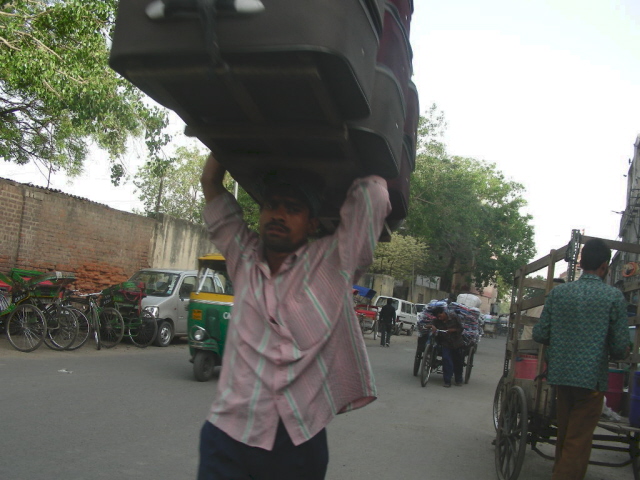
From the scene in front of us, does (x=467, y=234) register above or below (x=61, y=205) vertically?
above

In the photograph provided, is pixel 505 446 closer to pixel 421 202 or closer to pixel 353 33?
pixel 353 33

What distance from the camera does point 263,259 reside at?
88.7 inches

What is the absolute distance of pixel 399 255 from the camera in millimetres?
37625

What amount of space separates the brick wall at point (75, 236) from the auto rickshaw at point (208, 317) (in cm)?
617

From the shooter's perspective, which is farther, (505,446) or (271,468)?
(505,446)

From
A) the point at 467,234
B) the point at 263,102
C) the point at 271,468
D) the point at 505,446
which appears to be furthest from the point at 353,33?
the point at 467,234

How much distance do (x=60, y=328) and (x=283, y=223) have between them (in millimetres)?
10280

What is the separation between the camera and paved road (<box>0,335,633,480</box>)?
5.04m

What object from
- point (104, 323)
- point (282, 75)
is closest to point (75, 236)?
point (104, 323)

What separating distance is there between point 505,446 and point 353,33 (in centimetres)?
461

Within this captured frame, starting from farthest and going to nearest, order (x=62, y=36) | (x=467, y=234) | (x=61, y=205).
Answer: (x=467, y=234) < (x=61, y=205) < (x=62, y=36)

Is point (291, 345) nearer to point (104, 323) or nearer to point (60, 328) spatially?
point (60, 328)

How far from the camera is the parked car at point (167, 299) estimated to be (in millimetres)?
13586

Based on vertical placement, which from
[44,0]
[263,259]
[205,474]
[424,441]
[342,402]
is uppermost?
[44,0]
